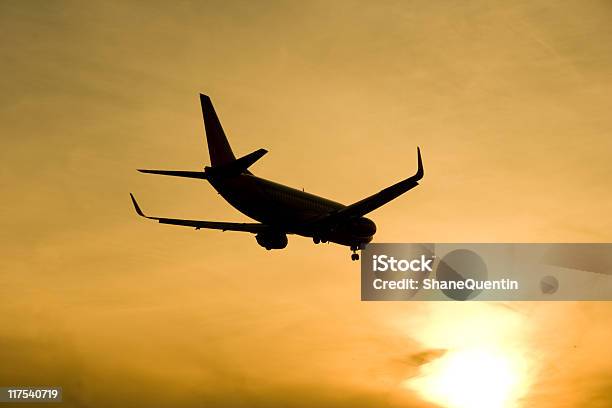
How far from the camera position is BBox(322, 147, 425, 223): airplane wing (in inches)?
2495

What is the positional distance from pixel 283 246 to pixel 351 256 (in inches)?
348

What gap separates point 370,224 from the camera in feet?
282

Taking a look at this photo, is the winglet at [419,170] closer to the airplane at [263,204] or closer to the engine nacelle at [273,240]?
Answer: the airplane at [263,204]

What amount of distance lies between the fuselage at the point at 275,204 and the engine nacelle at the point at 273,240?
708 mm

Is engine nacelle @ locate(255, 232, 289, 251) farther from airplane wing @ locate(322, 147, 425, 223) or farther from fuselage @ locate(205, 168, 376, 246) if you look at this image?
airplane wing @ locate(322, 147, 425, 223)

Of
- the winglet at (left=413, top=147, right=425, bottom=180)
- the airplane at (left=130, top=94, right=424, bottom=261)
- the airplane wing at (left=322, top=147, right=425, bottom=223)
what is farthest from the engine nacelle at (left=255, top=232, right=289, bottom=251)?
the winglet at (left=413, top=147, right=425, bottom=180)

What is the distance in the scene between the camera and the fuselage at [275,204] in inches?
2916

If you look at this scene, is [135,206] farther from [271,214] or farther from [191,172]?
[271,214]

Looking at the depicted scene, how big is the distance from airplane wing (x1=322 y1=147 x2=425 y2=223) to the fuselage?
2754 mm

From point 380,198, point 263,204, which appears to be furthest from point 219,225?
point 380,198

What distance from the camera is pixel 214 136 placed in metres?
78.7

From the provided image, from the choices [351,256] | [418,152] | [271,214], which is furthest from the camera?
[351,256]

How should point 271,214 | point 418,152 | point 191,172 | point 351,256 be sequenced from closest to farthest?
point 418,152 → point 191,172 → point 271,214 → point 351,256

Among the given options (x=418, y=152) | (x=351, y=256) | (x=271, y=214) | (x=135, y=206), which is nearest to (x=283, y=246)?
(x=271, y=214)
